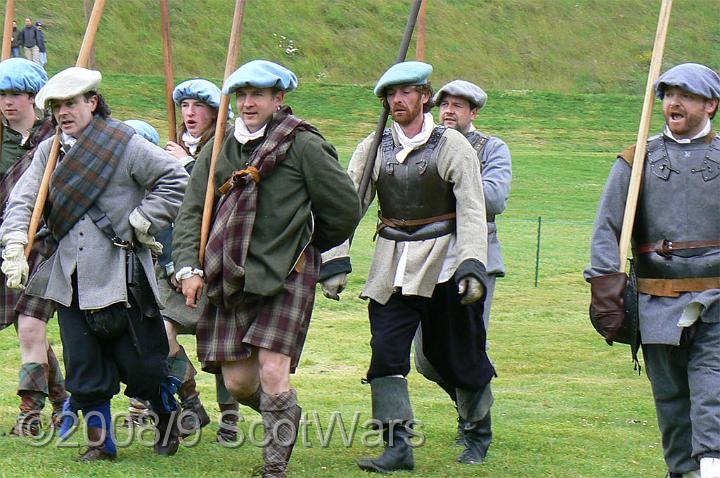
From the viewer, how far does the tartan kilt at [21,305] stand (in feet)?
23.5

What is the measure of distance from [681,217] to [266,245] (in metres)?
1.90

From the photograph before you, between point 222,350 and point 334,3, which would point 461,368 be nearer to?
point 222,350

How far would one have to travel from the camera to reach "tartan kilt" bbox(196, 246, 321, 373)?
6051mm

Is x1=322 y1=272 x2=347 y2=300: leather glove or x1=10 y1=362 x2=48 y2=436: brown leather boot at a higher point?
x1=322 y1=272 x2=347 y2=300: leather glove

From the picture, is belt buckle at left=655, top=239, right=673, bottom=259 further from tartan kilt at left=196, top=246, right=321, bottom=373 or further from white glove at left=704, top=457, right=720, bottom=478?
tartan kilt at left=196, top=246, right=321, bottom=373

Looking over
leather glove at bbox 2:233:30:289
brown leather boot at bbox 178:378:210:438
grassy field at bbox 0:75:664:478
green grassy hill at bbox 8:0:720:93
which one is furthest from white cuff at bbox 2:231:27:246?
green grassy hill at bbox 8:0:720:93

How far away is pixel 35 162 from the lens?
6648 mm

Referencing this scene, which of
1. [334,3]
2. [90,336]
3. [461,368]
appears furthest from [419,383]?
[334,3]

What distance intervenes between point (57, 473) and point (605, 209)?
2849mm

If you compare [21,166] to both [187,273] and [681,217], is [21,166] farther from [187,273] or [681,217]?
[681,217]

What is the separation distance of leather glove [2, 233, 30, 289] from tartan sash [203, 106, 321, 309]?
0.95 metres

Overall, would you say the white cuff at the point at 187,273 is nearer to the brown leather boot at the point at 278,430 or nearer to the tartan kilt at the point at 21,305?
the brown leather boot at the point at 278,430

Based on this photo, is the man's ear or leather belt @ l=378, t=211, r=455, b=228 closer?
the man's ear

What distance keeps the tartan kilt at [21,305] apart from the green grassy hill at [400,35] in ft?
119
